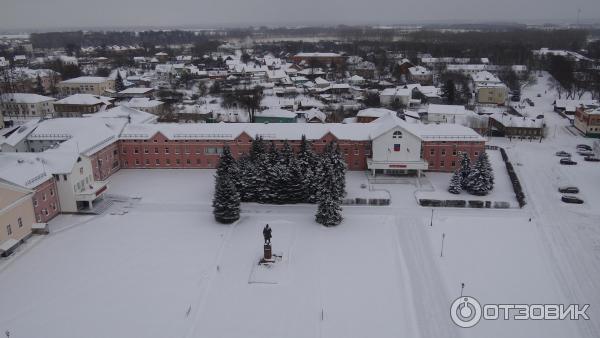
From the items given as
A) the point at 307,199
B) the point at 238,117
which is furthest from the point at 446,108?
the point at 307,199

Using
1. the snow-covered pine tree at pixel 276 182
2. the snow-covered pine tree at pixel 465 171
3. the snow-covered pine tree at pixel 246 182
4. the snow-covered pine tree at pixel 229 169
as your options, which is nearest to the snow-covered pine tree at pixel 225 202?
the snow-covered pine tree at pixel 229 169

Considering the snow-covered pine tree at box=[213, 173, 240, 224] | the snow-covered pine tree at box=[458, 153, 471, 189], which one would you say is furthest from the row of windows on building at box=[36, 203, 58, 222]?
the snow-covered pine tree at box=[458, 153, 471, 189]

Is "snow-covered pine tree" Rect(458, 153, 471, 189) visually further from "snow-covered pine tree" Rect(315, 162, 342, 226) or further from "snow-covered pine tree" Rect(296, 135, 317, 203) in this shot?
"snow-covered pine tree" Rect(296, 135, 317, 203)

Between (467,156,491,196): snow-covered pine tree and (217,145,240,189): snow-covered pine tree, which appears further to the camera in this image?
(467,156,491,196): snow-covered pine tree

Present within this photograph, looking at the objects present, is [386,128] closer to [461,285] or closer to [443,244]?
[443,244]

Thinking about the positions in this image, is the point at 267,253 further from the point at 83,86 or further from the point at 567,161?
the point at 83,86

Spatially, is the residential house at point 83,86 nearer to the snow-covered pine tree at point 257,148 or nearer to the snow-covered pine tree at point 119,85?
the snow-covered pine tree at point 119,85
